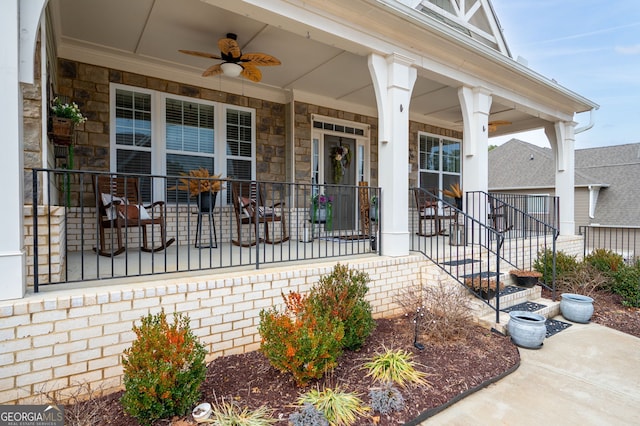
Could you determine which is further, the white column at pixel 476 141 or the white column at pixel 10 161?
the white column at pixel 476 141

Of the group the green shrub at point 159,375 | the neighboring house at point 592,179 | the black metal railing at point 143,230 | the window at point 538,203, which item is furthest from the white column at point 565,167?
the neighboring house at point 592,179

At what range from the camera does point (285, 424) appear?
6.62ft

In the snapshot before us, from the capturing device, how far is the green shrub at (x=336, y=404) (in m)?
2.06

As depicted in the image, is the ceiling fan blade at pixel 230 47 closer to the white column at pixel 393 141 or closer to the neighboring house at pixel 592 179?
the white column at pixel 393 141

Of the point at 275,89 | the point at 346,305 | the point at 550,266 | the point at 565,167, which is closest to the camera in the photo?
the point at 346,305

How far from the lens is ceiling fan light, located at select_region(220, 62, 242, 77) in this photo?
13.5 feet

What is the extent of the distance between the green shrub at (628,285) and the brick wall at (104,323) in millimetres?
4888

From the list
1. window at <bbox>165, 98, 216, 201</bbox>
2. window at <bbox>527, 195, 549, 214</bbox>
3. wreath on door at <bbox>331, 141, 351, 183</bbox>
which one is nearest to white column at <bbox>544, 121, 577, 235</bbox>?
window at <bbox>527, 195, 549, 214</bbox>

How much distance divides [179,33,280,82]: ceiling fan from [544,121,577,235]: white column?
20.7 feet

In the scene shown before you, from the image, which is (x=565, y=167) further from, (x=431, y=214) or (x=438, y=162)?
(x=431, y=214)

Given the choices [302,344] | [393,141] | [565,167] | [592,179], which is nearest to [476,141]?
[393,141]

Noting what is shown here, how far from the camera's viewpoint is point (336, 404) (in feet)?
7.02

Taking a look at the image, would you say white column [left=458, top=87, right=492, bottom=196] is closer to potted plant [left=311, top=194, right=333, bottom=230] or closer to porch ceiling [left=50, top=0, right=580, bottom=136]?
porch ceiling [left=50, top=0, right=580, bottom=136]

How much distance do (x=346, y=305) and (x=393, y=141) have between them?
7.28ft
